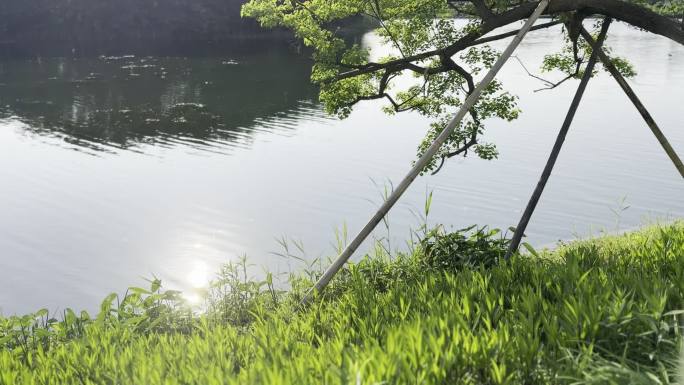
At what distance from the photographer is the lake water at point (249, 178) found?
17.8 m

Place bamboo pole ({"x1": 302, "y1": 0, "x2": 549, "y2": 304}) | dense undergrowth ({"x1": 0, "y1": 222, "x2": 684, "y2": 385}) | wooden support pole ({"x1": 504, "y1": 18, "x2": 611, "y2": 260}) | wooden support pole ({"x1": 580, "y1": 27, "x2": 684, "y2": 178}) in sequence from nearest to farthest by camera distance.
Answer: dense undergrowth ({"x1": 0, "y1": 222, "x2": 684, "y2": 385})
bamboo pole ({"x1": 302, "y1": 0, "x2": 549, "y2": 304})
wooden support pole ({"x1": 504, "y1": 18, "x2": 611, "y2": 260})
wooden support pole ({"x1": 580, "y1": 27, "x2": 684, "y2": 178})

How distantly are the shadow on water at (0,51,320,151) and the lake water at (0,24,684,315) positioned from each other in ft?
0.70

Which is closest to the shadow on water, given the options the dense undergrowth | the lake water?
the lake water

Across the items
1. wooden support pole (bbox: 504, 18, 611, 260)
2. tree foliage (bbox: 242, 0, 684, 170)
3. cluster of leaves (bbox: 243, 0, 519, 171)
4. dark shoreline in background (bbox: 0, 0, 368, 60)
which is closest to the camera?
wooden support pole (bbox: 504, 18, 611, 260)

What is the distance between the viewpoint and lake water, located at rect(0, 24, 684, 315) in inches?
703

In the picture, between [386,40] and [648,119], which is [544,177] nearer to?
[648,119]

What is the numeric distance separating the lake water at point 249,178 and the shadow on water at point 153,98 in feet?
0.70

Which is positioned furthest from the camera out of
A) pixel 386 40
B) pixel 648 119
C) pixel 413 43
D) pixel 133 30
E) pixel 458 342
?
pixel 133 30

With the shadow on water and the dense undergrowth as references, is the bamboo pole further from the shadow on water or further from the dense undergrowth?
the shadow on water

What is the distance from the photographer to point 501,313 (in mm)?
4859

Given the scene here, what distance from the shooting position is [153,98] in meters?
43.1

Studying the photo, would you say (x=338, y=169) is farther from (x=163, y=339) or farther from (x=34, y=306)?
(x=163, y=339)

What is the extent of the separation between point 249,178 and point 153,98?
20382mm

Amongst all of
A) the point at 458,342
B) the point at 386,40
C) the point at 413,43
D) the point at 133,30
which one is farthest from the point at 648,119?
the point at 133,30
